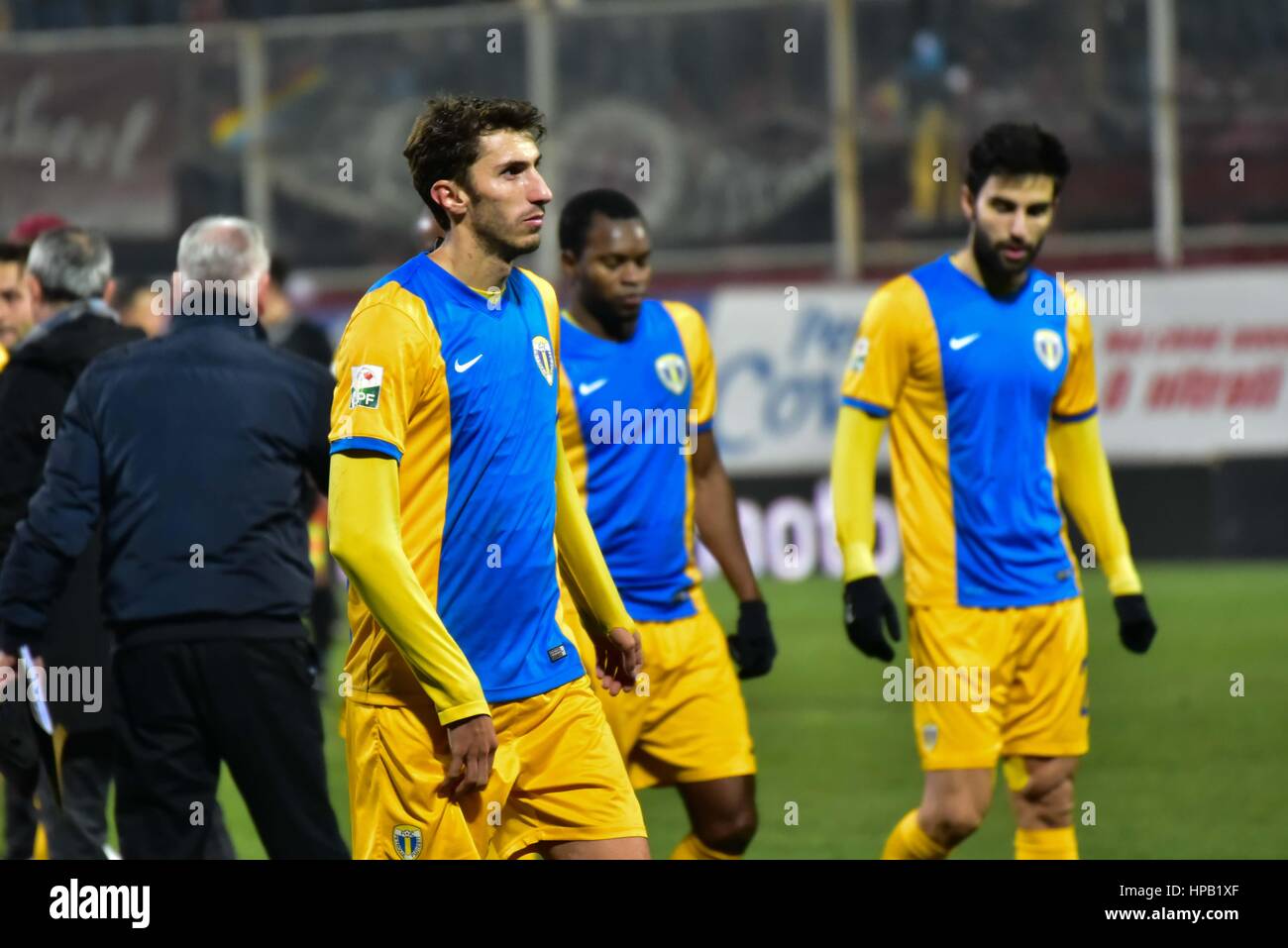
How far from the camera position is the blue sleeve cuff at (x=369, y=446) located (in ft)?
13.8

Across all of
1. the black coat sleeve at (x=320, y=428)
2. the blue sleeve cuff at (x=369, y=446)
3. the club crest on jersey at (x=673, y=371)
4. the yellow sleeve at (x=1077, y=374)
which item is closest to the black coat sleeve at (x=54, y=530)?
the black coat sleeve at (x=320, y=428)

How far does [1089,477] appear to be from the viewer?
642 cm

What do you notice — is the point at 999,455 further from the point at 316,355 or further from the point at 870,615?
the point at 316,355

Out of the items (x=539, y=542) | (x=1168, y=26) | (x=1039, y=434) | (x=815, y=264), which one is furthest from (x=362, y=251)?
(x=539, y=542)

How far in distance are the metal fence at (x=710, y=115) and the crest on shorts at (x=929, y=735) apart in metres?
10.8

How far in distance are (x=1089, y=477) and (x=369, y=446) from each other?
9.42 feet

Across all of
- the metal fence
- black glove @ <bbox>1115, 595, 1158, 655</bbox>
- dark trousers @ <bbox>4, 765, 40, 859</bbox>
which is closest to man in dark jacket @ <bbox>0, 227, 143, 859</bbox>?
dark trousers @ <bbox>4, 765, 40, 859</bbox>

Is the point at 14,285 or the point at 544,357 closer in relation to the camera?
the point at 544,357

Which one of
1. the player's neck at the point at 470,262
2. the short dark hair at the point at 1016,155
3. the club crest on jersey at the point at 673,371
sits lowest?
the club crest on jersey at the point at 673,371

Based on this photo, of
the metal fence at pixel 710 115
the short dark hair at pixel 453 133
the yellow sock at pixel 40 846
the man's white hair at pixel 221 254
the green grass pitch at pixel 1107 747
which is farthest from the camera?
the metal fence at pixel 710 115

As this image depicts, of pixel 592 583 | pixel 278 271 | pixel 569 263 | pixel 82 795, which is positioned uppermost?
pixel 278 271

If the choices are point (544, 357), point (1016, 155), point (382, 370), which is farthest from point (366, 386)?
point (1016, 155)

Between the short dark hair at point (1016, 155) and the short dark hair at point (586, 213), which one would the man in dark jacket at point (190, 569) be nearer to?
the short dark hair at point (586, 213)
